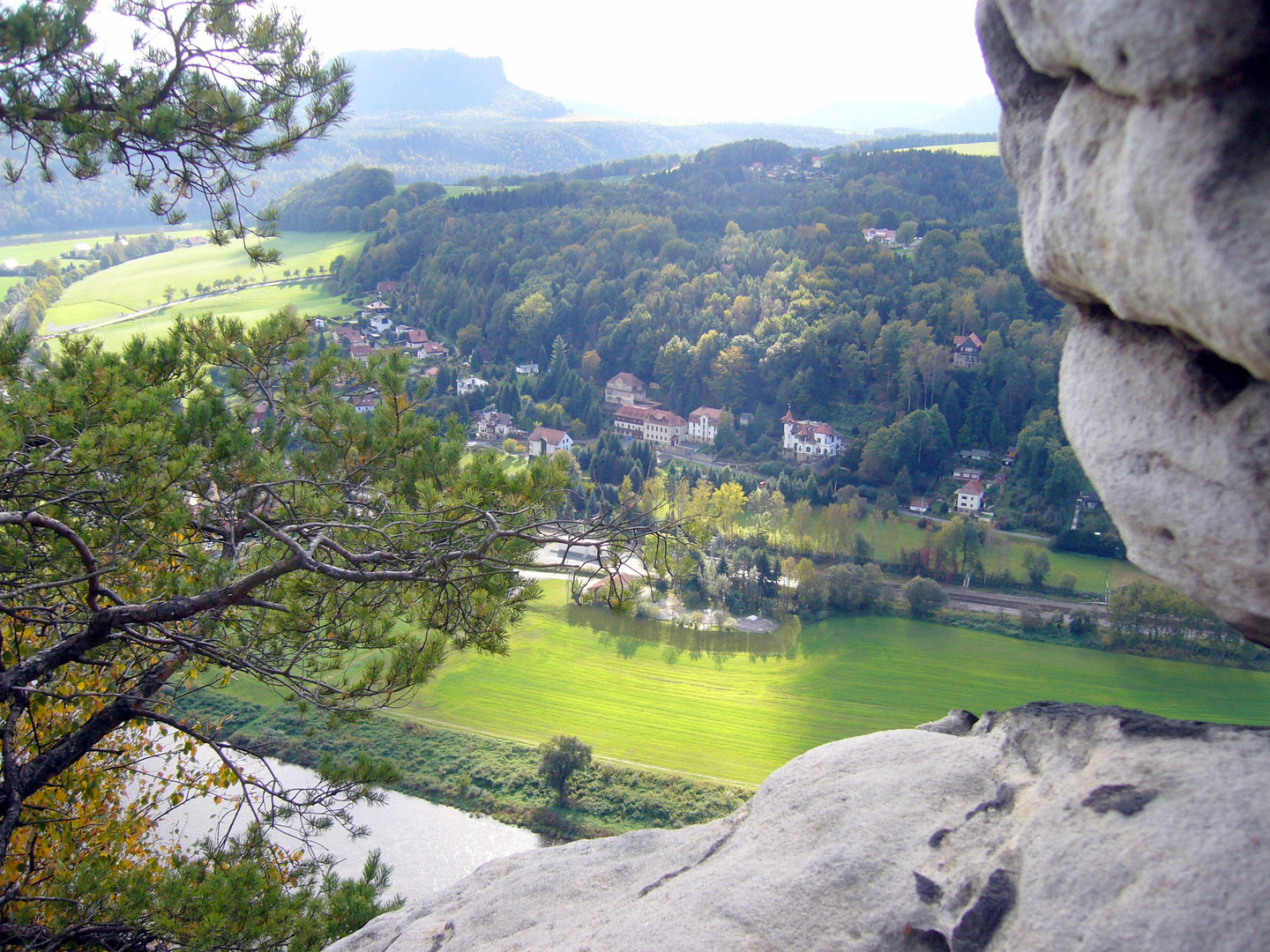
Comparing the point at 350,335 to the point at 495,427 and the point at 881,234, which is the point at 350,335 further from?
the point at 881,234

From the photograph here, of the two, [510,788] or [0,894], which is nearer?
[0,894]

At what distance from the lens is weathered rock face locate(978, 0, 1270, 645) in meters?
2.52

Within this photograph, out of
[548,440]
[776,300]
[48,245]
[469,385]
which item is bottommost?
[548,440]

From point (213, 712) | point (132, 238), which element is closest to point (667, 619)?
point (213, 712)

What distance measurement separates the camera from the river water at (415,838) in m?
15.3

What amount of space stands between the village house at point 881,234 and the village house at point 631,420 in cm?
2249

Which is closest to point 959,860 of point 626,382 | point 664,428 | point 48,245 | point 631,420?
→ point 664,428

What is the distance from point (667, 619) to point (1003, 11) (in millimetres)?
23882

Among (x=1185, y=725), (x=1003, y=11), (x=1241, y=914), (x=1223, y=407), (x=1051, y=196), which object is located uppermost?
(x=1003, y=11)

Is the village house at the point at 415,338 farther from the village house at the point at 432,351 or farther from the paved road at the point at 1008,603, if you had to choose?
the paved road at the point at 1008,603

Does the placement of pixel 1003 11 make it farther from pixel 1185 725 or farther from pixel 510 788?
pixel 510 788

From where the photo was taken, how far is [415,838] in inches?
653

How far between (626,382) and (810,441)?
1299cm

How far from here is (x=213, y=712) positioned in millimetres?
21188
